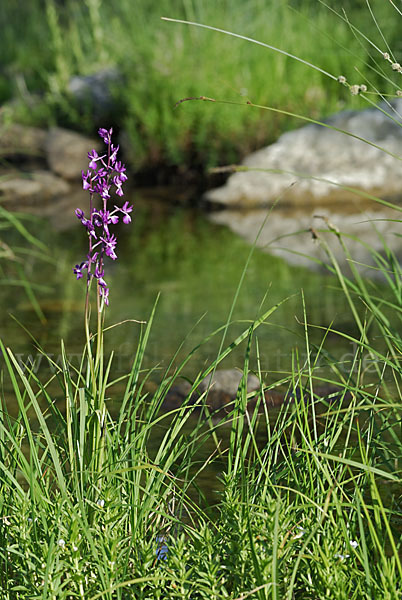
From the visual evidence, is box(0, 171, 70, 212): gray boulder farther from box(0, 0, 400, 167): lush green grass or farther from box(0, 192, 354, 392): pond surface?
box(0, 192, 354, 392): pond surface

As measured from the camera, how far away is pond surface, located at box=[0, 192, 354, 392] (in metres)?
3.99

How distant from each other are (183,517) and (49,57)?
1127cm

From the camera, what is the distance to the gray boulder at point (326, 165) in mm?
8133

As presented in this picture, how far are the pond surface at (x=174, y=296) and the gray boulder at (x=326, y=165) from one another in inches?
37.7

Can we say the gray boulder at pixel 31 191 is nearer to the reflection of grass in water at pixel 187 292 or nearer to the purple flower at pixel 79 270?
the reflection of grass in water at pixel 187 292

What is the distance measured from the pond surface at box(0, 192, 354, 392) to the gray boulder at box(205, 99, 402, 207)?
37.7 inches

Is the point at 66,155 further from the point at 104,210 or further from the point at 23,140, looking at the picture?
the point at 104,210

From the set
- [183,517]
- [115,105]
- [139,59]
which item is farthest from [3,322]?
[115,105]

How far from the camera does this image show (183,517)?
230cm

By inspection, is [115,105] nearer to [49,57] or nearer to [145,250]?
[49,57]

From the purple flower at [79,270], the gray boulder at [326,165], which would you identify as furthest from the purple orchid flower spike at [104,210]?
the gray boulder at [326,165]

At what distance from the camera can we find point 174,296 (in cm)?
495

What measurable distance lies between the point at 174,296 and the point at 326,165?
12.5ft

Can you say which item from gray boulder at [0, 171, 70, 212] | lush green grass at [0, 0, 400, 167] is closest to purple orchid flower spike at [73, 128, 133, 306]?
gray boulder at [0, 171, 70, 212]
